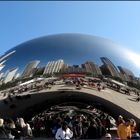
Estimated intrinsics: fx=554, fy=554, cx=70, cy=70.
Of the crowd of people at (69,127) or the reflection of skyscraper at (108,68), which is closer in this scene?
the crowd of people at (69,127)

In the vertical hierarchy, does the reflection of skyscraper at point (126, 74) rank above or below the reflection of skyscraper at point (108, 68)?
below

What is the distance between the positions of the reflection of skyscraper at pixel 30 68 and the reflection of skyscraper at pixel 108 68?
6.77 feet

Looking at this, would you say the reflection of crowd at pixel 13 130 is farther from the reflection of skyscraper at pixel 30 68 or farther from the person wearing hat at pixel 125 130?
Result: the person wearing hat at pixel 125 130

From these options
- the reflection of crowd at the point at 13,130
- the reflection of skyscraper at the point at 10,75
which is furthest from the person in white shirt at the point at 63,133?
the reflection of skyscraper at the point at 10,75

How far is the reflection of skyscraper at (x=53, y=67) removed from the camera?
1731 centimetres

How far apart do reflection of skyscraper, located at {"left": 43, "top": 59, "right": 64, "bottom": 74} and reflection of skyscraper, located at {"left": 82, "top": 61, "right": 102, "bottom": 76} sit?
0.75 m

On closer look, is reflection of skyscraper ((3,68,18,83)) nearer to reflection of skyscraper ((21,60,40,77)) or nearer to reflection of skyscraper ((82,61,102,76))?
reflection of skyscraper ((21,60,40,77))

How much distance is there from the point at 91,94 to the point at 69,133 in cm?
338

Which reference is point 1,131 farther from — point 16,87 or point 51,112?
point 51,112

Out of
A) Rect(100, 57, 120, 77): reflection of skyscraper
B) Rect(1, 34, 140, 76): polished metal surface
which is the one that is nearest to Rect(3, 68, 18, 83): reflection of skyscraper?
Rect(1, 34, 140, 76): polished metal surface

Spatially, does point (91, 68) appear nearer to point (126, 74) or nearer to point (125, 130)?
point (126, 74)

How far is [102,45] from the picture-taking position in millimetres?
17406

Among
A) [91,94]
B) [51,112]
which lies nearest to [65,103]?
[91,94]

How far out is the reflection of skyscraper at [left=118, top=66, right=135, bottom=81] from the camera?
680 inches
